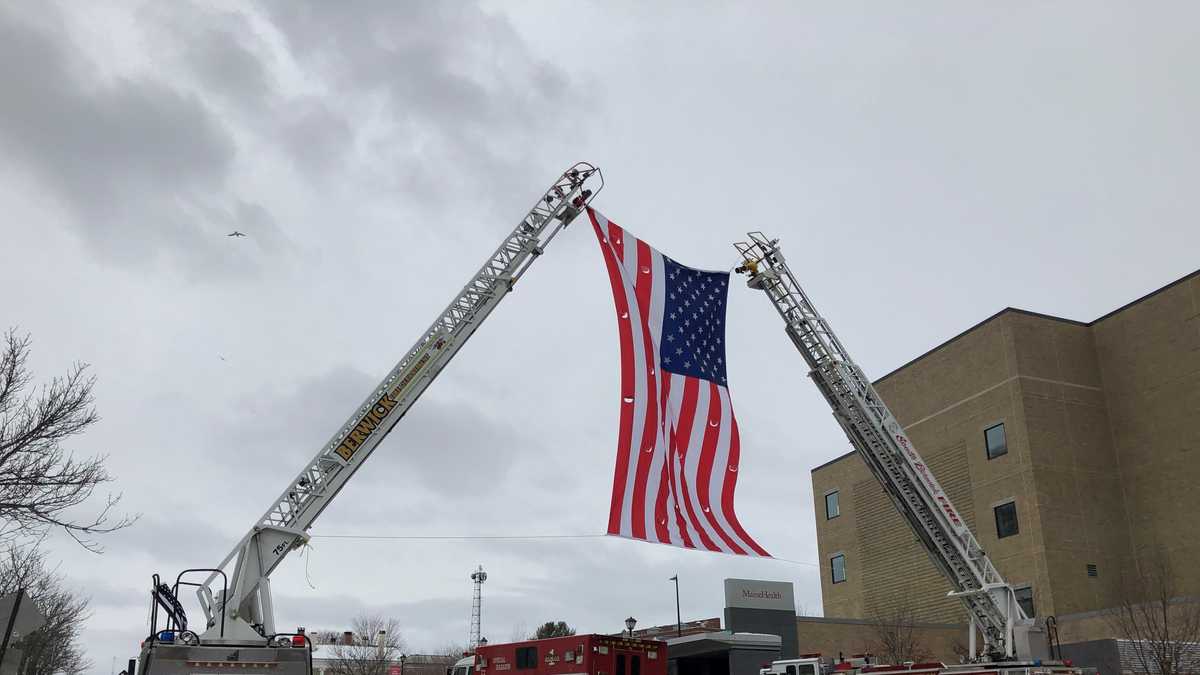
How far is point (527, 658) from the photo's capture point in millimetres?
24500

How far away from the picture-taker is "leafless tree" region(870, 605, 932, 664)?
4669 cm

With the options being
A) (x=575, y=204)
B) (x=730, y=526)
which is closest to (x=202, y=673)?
(x=730, y=526)

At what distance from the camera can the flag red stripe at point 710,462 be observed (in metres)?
22.8

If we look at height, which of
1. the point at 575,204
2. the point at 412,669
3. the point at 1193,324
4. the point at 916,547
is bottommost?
the point at 412,669

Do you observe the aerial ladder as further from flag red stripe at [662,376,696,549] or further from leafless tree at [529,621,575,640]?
leafless tree at [529,621,575,640]

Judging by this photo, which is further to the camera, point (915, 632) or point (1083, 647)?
point (915, 632)

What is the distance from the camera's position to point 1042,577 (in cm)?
4738

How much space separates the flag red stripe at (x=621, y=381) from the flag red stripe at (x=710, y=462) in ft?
Answer: 7.69

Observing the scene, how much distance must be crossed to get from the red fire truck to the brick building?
29.1 m

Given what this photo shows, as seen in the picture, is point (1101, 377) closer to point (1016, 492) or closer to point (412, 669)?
point (1016, 492)

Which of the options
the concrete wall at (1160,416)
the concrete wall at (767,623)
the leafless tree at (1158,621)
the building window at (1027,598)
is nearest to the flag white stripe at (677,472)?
the leafless tree at (1158,621)

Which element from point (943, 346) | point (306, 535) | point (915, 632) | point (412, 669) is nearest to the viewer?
point (306, 535)

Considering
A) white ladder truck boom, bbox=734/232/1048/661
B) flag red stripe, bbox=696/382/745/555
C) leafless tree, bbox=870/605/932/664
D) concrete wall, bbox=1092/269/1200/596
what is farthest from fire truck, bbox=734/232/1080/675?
concrete wall, bbox=1092/269/1200/596

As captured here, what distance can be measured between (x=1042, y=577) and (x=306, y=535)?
3755 centimetres
